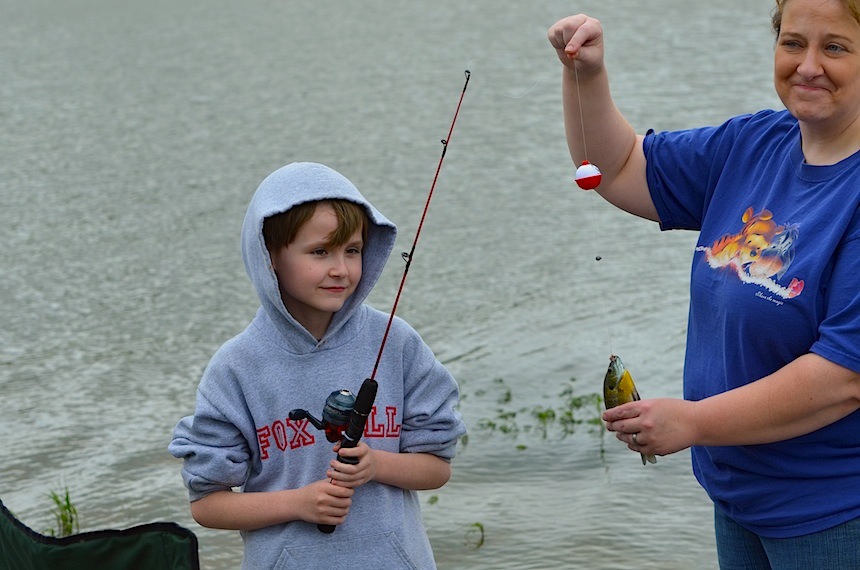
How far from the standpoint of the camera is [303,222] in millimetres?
2871

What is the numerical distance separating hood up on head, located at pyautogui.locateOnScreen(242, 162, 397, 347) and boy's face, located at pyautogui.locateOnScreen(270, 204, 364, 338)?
5cm

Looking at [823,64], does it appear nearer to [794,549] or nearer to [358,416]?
[794,549]

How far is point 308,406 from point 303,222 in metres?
0.41

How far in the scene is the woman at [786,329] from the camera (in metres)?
2.52

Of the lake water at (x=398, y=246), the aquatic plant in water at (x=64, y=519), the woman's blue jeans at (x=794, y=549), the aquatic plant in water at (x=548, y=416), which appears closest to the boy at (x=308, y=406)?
the woman's blue jeans at (x=794, y=549)

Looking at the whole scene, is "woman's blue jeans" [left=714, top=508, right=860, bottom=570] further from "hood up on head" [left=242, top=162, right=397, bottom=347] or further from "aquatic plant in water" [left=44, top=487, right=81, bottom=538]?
"aquatic plant in water" [left=44, top=487, right=81, bottom=538]

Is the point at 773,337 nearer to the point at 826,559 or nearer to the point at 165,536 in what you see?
the point at 826,559

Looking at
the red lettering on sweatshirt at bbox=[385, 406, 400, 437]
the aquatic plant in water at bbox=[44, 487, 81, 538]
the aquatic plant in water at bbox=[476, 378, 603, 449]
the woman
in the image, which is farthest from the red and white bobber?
the aquatic plant in water at bbox=[476, 378, 603, 449]

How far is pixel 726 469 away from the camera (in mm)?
2783

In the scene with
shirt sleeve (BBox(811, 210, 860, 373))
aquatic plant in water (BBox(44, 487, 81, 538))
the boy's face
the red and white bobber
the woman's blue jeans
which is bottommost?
aquatic plant in water (BBox(44, 487, 81, 538))

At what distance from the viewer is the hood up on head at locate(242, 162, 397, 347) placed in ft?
9.32

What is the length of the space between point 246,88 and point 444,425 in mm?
11357

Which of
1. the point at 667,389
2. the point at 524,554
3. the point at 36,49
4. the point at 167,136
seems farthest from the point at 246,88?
the point at 524,554

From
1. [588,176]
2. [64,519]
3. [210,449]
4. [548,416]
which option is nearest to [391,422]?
[210,449]
